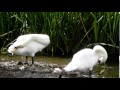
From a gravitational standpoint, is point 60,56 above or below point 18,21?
below

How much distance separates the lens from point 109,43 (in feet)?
17.5

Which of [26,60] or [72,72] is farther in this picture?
[26,60]

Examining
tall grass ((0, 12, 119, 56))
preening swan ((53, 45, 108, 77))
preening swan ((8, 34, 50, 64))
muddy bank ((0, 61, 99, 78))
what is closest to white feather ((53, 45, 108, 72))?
preening swan ((53, 45, 108, 77))

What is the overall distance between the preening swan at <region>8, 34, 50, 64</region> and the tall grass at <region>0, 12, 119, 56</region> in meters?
0.42

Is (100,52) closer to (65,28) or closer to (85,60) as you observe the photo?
(85,60)

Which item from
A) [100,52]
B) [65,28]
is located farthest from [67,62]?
[100,52]

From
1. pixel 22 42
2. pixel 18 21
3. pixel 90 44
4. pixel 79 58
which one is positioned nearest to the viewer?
pixel 79 58

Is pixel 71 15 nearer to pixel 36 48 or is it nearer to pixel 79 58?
pixel 36 48

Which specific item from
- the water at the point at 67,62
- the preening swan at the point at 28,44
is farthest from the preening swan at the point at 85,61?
the preening swan at the point at 28,44

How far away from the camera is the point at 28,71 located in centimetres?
476

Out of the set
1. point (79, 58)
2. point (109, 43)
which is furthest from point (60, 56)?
point (79, 58)

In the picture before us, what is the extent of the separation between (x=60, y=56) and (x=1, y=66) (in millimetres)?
770

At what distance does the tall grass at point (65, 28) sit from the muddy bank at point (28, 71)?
13.6 inches

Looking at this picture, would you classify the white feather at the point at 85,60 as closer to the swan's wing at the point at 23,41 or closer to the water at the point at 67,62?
the water at the point at 67,62
